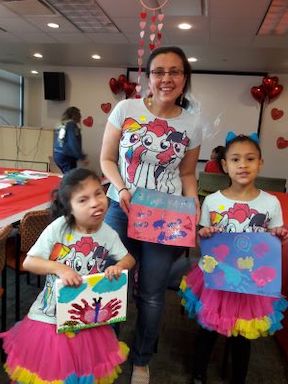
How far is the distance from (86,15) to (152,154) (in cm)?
369

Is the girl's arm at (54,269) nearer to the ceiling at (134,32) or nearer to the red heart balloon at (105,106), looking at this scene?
the ceiling at (134,32)

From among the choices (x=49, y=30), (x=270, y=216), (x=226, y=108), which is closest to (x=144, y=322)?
(x=270, y=216)

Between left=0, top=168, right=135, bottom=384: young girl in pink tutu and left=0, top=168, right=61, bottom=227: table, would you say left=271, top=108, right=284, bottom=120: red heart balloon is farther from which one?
left=0, top=168, right=135, bottom=384: young girl in pink tutu

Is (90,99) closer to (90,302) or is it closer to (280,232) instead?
(280,232)

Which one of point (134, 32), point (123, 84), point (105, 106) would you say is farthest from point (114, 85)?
point (134, 32)

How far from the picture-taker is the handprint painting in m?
1.15

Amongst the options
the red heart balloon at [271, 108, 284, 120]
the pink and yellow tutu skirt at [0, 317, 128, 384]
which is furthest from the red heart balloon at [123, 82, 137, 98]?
the pink and yellow tutu skirt at [0, 317, 128, 384]

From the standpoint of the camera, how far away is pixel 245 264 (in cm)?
138

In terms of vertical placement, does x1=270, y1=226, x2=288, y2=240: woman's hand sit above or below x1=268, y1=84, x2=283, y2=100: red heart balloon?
below

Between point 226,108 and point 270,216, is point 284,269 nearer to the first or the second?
point 270,216

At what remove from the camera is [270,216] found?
4.82 ft

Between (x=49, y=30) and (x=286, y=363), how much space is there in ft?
16.6

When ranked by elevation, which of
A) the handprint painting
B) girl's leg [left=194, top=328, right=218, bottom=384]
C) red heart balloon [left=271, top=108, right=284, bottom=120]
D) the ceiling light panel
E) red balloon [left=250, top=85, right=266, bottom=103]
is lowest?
girl's leg [left=194, top=328, right=218, bottom=384]

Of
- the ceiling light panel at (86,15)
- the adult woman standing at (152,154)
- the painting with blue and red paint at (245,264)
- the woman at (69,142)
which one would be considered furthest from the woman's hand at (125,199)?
the woman at (69,142)
